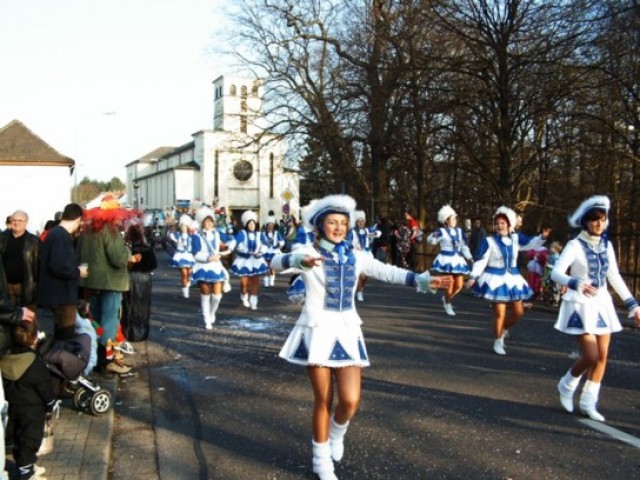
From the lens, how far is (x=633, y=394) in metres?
7.07

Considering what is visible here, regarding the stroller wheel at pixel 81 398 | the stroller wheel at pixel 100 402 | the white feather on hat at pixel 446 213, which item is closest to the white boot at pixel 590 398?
the stroller wheel at pixel 100 402

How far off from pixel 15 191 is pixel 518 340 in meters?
45.0

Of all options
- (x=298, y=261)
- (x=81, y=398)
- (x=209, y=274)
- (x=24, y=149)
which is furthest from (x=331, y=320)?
(x=24, y=149)

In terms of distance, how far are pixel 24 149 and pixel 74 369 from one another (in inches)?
1940

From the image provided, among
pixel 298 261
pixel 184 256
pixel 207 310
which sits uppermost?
pixel 298 261

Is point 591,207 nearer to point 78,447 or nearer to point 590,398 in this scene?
point 590,398

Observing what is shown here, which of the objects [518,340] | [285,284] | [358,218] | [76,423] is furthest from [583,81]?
[76,423]

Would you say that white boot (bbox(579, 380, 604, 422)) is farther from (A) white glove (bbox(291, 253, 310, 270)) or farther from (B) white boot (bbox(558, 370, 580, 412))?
(A) white glove (bbox(291, 253, 310, 270))

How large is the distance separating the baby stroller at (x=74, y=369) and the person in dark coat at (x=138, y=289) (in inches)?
107

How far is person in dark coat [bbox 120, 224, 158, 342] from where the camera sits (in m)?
8.92

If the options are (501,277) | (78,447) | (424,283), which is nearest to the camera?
(424,283)

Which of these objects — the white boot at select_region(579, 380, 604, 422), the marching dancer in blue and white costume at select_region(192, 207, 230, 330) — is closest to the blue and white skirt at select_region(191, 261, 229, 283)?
the marching dancer in blue and white costume at select_region(192, 207, 230, 330)

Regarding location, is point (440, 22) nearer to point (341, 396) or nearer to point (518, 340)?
point (518, 340)

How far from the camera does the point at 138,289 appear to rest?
916 centimetres
